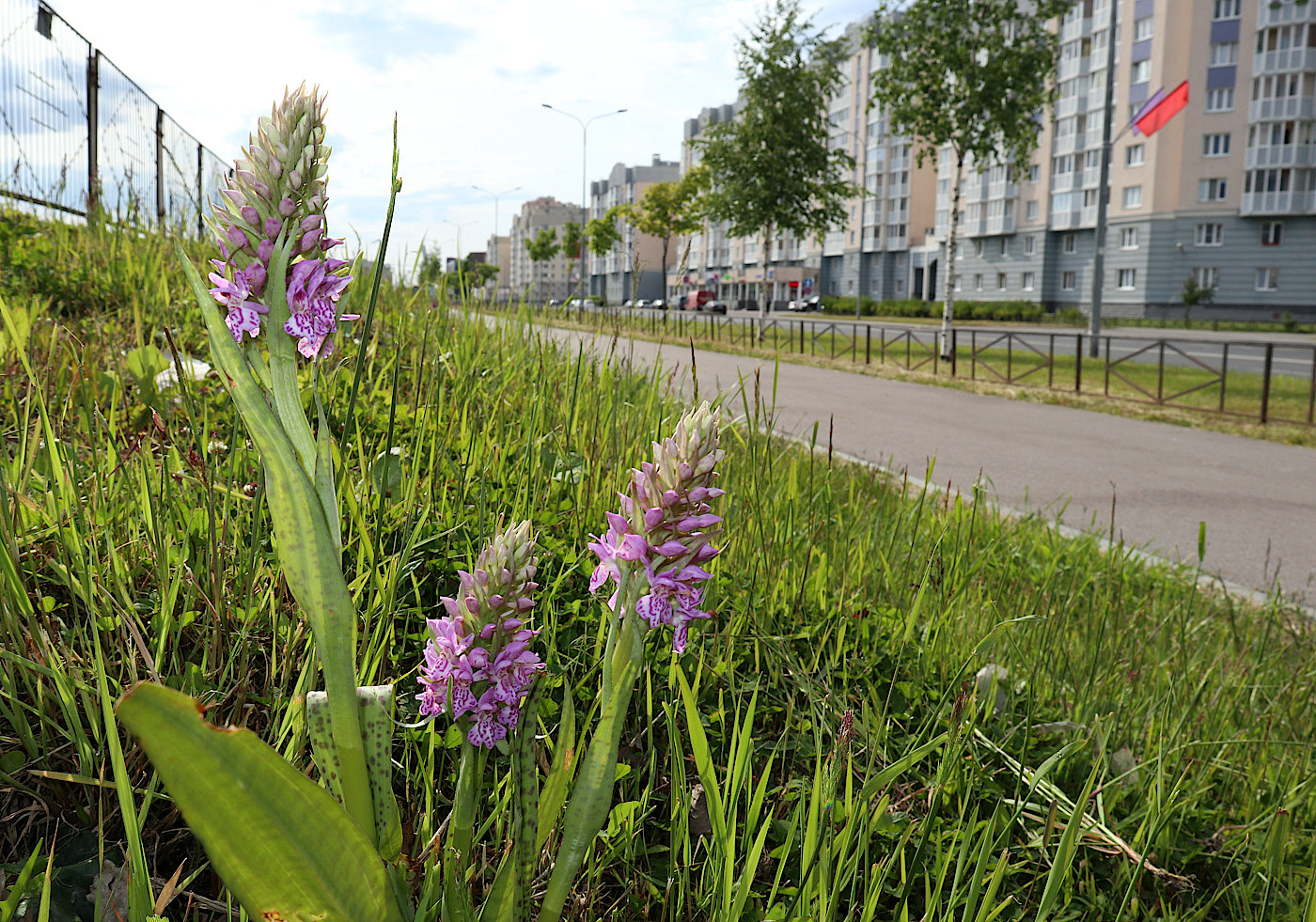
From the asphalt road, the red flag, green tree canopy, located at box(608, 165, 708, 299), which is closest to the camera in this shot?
the asphalt road

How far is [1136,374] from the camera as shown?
59.3 ft

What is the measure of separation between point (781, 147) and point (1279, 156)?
40.7 m

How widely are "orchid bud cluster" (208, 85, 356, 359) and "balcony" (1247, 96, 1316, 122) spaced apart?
64.0 metres

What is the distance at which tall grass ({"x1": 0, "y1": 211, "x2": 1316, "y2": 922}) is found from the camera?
4.45 ft

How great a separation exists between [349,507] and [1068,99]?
68.8 meters

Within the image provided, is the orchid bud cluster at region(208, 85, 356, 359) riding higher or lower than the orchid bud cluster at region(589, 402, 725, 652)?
higher

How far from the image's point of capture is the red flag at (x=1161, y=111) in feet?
81.1

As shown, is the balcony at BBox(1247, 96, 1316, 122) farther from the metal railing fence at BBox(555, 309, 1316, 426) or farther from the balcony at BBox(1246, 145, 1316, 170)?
the metal railing fence at BBox(555, 309, 1316, 426)

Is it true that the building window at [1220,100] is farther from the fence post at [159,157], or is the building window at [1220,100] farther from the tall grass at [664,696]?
the tall grass at [664,696]

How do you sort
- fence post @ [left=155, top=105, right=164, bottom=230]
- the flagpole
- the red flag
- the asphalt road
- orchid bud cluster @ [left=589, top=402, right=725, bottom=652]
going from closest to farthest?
1. orchid bud cluster @ [left=589, top=402, right=725, bottom=652]
2. fence post @ [left=155, top=105, right=164, bottom=230]
3. the asphalt road
4. the flagpole
5. the red flag

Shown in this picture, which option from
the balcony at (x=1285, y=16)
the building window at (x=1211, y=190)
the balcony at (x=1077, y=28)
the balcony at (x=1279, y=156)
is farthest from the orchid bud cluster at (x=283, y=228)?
the balcony at (x=1077, y=28)

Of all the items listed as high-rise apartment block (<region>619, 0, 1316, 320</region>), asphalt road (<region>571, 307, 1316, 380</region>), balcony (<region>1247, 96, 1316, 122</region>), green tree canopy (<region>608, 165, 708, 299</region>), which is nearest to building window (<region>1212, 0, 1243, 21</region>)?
high-rise apartment block (<region>619, 0, 1316, 320</region>)

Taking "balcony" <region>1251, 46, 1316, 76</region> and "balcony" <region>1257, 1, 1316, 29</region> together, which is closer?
"balcony" <region>1257, 1, 1316, 29</region>

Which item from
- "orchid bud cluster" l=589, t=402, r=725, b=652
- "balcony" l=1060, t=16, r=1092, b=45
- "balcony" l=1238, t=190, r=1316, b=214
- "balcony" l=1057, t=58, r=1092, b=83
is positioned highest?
"balcony" l=1060, t=16, r=1092, b=45
